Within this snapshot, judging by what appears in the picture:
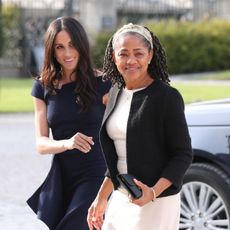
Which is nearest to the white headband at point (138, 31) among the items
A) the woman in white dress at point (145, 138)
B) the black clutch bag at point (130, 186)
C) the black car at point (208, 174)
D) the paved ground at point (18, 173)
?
the woman in white dress at point (145, 138)

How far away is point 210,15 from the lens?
39312mm

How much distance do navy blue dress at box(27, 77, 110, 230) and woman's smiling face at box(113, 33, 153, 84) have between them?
1061mm

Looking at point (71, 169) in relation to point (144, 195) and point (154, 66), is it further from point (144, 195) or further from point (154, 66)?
point (144, 195)

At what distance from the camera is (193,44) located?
113 feet

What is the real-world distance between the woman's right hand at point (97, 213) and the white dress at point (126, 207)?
19 centimetres

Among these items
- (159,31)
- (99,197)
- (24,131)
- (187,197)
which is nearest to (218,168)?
(187,197)

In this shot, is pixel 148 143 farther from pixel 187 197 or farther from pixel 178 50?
pixel 178 50

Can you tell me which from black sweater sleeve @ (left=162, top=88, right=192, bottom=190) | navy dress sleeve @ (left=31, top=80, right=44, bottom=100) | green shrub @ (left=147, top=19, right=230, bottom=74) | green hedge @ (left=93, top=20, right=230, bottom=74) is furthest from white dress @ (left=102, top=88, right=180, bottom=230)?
green shrub @ (left=147, top=19, right=230, bottom=74)

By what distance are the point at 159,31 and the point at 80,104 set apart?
29.1 meters

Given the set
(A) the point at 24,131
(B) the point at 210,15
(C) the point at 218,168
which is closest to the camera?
(C) the point at 218,168

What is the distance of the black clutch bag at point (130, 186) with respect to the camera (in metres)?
3.56

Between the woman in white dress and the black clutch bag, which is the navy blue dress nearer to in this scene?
the woman in white dress

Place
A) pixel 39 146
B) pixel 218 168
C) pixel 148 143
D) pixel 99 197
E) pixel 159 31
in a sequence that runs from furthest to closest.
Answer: pixel 159 31, pixel 218 168, pixel 39 146, pixel 99 197, pixel 148 143

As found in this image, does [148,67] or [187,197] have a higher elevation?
[148,67]
